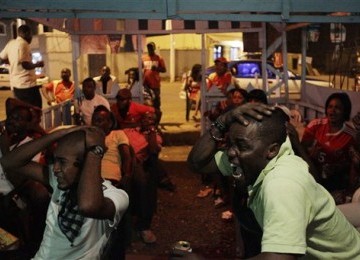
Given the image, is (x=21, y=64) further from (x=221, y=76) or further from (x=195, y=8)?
(x=221, y=76)

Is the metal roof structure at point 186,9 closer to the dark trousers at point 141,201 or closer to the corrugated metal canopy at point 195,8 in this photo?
the corrugated metal canopy at point 195,8

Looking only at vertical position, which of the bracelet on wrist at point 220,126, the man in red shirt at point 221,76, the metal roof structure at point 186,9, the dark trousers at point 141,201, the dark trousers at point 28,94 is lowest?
the dark trousers at point 141,201

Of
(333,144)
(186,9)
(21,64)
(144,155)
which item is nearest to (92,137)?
(186,9)

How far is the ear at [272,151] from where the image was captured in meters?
1.70

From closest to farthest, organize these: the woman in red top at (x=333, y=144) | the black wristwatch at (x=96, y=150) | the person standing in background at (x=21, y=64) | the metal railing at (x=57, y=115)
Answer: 1. the black wristwatch at (x=96, y=150)
2. the woman in red top at (x=333, y=144)
3. the metal railing at (x=57, y=115)
4. the person standing in background at (x=21, y=64)

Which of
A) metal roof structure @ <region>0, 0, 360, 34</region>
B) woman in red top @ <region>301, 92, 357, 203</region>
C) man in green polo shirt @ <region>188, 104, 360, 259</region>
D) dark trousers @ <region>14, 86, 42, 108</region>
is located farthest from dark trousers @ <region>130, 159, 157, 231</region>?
man in green polo shirt @ <region>188, 104, 360, 259</region>

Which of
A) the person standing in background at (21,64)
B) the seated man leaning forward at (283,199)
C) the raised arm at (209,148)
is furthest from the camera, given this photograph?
the person standing in background at (21,64)

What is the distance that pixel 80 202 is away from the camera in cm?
223

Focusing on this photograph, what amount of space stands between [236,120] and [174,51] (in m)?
23.2

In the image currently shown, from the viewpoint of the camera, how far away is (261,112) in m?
1.77

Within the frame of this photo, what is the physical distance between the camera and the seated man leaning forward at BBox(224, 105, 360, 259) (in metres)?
1.44

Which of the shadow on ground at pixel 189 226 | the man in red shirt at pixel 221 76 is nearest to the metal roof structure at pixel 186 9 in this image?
the shadow on ground at pixel 189 226

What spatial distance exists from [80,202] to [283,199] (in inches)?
43.3

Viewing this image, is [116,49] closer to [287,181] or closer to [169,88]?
[287,181]
